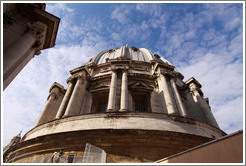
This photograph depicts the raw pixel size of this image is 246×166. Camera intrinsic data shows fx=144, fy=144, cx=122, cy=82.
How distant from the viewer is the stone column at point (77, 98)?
46.9ft

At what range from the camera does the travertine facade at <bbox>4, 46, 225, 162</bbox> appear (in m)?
9.94

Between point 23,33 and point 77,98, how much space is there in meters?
8.72

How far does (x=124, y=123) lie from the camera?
11016mm

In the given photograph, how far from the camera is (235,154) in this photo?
4.88 metres

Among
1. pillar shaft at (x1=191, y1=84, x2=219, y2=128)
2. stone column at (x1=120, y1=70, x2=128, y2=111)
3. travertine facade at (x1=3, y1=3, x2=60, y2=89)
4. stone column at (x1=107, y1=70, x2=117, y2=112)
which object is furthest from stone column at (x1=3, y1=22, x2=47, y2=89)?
pillar shaft at (x1=191, y1=84, x2=219, y2=128)

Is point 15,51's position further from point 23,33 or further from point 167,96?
point 167,96

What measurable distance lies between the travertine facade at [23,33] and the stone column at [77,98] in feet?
20.3

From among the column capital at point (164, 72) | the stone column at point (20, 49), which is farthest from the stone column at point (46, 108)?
the column capital at point (164, 72)

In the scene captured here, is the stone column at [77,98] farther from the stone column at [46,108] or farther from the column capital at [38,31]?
the column capital at [38,31]

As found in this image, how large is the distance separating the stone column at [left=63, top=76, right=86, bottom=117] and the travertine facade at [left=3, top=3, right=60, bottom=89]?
6179 millimetres

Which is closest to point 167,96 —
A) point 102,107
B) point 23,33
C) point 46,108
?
point 102,107

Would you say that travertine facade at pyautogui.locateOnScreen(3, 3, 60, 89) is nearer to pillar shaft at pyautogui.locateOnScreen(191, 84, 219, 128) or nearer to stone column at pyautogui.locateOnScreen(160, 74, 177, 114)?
stone column at pyautogui.locateOnScreen(160, 74, 177, 114)

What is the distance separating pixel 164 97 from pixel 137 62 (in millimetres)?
8048

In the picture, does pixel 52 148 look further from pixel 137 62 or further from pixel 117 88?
pixel 137 62
